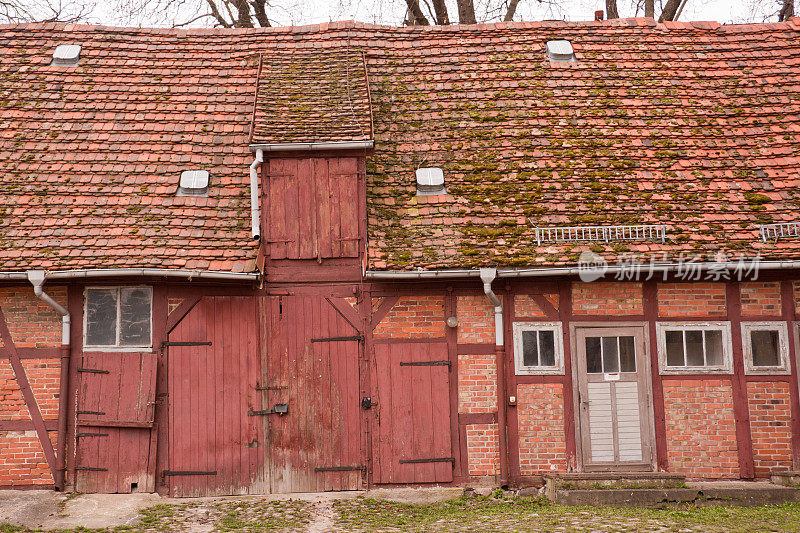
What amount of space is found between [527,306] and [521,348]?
537mm

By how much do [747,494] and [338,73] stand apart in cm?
780

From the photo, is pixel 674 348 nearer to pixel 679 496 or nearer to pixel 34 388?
pixel 679 496

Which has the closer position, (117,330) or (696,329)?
(117,330)

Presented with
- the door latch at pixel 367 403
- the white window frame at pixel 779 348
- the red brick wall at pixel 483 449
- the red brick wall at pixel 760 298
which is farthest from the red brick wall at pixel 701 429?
the door latch at pixel 367 403

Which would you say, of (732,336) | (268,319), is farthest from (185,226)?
(732,336)

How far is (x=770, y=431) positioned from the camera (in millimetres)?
9141

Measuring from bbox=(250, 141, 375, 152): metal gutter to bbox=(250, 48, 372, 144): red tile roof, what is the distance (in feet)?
0.20

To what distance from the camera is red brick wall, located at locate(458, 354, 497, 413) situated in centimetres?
923

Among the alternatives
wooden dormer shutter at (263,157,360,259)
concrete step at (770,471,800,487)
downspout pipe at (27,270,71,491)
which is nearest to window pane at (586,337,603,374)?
concrete step at (770,471,800,487)

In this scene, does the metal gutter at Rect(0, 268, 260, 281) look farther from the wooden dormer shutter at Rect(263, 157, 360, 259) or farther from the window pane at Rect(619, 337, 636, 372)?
the window pane at Rect(619, 337, 636, 372)

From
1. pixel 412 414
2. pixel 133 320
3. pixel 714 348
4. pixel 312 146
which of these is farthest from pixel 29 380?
pixel 714 348

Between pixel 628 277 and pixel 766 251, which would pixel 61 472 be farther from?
pixel 766 251

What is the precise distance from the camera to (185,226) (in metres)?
9.41

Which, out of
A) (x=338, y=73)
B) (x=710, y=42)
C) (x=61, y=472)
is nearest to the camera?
(x=61, y=472)
